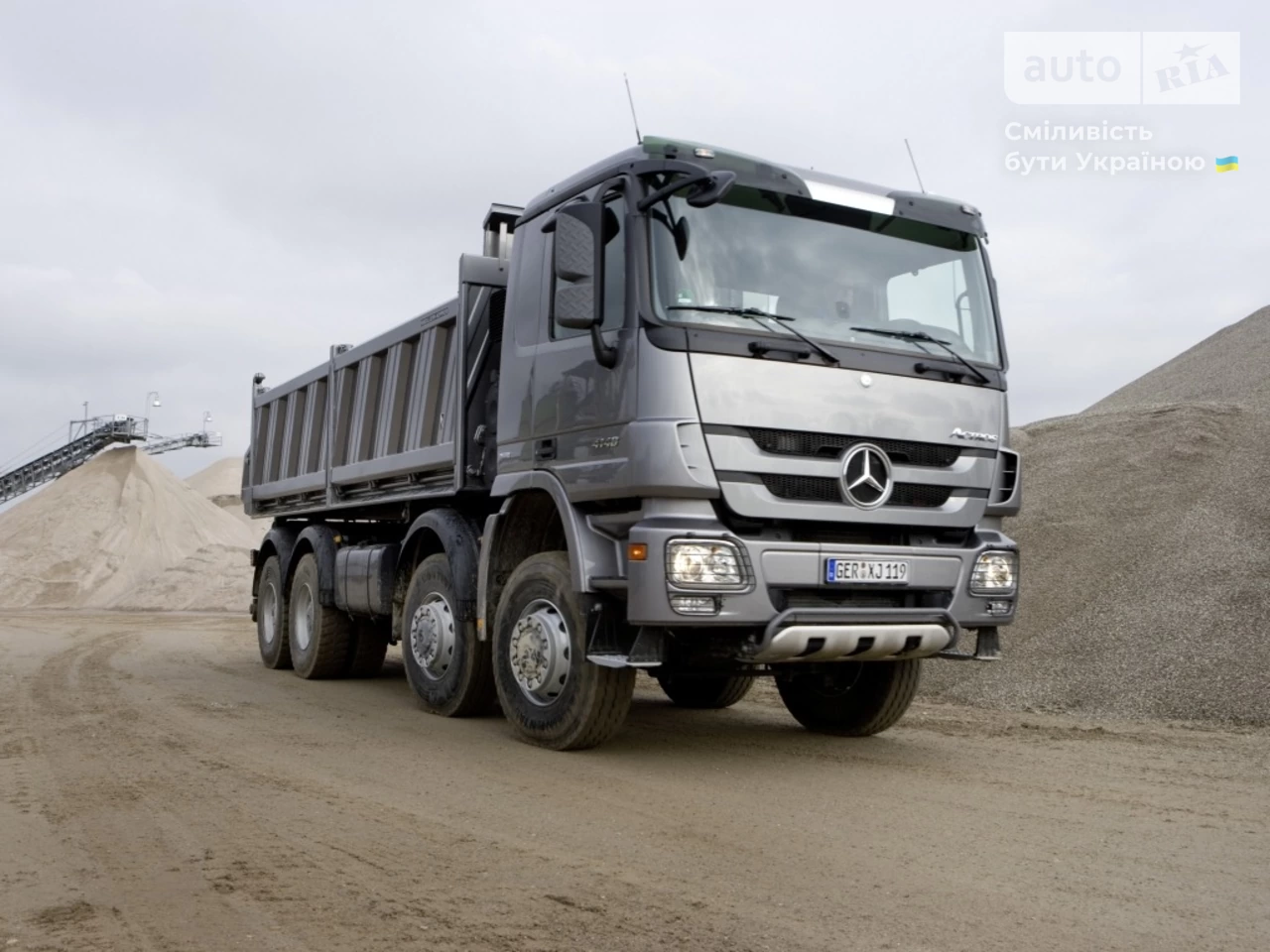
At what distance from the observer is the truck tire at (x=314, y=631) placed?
1058 cm

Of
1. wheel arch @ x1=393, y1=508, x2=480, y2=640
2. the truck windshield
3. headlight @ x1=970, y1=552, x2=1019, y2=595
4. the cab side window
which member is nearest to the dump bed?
wheel arch @ x1=393, y1=508, x2=480, y2=640

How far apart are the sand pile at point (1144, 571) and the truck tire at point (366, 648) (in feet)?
16.6

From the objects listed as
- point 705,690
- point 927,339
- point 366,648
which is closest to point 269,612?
point 366,648

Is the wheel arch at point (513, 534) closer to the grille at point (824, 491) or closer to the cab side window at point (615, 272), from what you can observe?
the cab side window at point (615, 272)

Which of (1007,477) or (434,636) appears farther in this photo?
(434,636)

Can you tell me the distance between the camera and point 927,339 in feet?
21.0

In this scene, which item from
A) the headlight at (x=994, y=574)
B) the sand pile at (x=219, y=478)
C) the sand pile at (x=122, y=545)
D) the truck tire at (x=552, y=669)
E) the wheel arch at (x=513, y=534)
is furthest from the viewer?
the sand pile at (x=219, y=478)

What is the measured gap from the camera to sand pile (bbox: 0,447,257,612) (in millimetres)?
32781

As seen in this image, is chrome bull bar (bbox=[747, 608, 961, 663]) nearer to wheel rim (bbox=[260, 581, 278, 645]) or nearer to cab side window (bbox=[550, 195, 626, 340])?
cab side window (bbox=[550, 195, 626, 340])

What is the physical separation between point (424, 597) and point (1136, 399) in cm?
1921

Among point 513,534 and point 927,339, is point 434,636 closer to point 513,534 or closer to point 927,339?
point 513,534

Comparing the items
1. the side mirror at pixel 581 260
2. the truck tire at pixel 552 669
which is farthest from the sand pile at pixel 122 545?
the side mirror at pixel 581 260

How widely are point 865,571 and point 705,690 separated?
3.38m

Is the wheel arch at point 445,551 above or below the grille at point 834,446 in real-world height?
below
